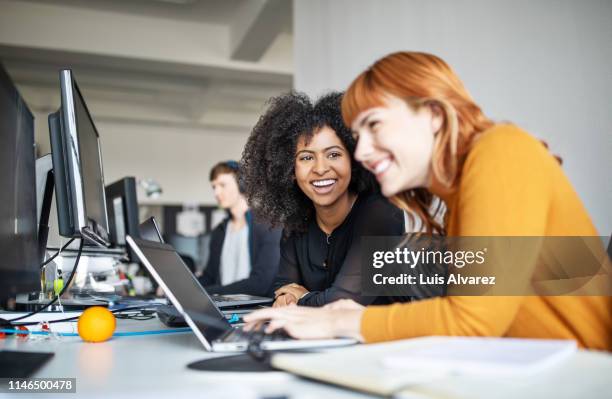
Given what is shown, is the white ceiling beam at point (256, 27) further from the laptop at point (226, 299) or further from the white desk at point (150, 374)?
the white desk at point (150, 374)

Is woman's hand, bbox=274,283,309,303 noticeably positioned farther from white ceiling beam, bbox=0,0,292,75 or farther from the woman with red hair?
white ceiling beam, bbox=0,0,292,75

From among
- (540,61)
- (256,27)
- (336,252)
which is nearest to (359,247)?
(336,252)

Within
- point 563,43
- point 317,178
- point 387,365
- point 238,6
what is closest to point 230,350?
point 387,365

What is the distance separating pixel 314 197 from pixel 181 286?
2.45 ft

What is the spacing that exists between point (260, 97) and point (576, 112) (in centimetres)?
674

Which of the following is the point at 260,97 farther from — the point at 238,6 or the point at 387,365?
the point at 387,365

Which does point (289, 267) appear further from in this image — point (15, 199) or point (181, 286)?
point (15, 199)

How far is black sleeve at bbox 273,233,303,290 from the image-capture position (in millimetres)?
1942

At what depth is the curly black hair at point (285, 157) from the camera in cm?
186

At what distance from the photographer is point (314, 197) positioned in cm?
182

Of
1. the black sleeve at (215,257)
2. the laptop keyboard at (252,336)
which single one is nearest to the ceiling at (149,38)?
the black sleeve at (215,257)

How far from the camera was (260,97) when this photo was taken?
8406 millimetres

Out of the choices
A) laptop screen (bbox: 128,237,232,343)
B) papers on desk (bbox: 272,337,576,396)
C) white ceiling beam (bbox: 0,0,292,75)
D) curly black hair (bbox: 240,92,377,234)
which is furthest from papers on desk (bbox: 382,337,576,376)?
white ceiling beam (bbox: 0,0,292,75)

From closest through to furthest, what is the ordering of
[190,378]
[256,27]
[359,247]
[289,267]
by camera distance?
1. [190,378]
2. [359,247]
3. [289,267]
4. [256,27]
